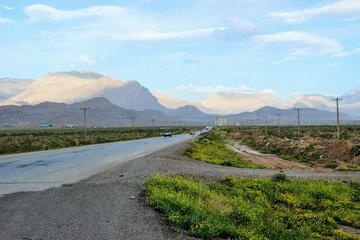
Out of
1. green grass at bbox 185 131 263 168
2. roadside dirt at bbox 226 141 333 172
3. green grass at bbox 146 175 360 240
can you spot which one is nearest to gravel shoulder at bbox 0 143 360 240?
green grass at bbox 146 175 360 240

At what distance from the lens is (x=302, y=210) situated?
51.4 feet

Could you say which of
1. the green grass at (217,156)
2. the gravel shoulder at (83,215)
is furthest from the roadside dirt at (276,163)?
the gravel shoulder at (83,215)

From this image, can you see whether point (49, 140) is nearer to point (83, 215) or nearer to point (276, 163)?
point (276, 163)

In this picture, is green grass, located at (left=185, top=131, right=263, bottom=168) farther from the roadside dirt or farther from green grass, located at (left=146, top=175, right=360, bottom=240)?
green grass, located at (left=146, top=175, right=360, bottom=240)

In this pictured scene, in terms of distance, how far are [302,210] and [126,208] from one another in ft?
23.6

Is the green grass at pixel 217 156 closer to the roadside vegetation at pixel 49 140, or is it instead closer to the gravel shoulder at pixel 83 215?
the roadside vegetation at pixel 49 140

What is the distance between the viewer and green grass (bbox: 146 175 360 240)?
9.99m

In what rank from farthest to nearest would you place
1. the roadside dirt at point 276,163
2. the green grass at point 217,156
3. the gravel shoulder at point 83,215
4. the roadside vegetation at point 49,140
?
the roadside vegetation at point 49,140
the roadside dirt at point 276,163
the green grass at point 217,156
the gravel shoulder at point 83,215

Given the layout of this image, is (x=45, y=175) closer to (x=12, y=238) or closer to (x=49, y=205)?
(x=49, y=205)

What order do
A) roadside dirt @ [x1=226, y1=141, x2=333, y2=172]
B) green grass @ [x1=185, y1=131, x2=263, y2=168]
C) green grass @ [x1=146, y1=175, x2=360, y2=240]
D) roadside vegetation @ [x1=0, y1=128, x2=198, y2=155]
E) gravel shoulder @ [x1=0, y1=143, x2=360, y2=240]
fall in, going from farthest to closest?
roadside vegetation @ [x1=0, y1=128, x2=198, y2=155]
roadside dirt @ [x1=226, y1=141, x2=333, y2=172]
green grass @ [x1=185, y1=131, x2=263, y2=168]
green grass @ [x1=146, y1=175, x2=360, y2=240]
gravel shoulder @ [x1=0, y1=143, x2=360, y2=240]

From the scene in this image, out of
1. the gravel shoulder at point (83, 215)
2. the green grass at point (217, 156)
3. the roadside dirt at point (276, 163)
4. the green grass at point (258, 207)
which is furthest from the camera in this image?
the roadside dirt at point (276, 163)

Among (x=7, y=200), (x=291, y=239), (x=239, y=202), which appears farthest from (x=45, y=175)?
(x=291, y=239)

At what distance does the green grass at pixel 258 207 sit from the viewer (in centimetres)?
999

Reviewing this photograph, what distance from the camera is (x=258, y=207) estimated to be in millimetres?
14719
